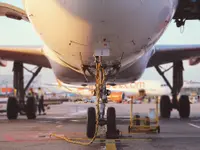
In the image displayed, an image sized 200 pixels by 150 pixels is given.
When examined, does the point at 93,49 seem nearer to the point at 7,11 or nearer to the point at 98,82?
the point at 98,82

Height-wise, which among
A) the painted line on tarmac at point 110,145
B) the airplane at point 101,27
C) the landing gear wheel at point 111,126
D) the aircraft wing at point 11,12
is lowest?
the painted line on tarmac at point 110,145

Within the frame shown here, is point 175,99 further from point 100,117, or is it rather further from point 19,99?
point 100,117

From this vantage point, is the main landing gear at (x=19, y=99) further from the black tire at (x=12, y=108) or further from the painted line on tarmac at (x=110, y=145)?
the painted line on tarmac at (x=110, y=145)

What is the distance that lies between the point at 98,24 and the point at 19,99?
1001cm

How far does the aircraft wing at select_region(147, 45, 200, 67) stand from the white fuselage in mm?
6361

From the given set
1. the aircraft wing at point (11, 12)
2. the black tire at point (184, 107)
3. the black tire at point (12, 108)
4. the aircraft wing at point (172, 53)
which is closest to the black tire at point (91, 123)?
the aircraft wing at point (11, 12)

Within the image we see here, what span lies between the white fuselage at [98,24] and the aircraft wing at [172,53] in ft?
20.9

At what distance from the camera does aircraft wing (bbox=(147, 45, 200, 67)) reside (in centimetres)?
1352

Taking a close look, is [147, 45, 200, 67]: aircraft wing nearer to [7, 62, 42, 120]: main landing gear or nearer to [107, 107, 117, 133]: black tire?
[7, 62, 42, 120]: main landing gear

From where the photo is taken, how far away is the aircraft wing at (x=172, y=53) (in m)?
13.5

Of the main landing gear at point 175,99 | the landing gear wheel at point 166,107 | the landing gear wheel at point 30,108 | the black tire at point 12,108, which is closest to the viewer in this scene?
the black tire at point 12,108

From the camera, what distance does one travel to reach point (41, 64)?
47.9ft

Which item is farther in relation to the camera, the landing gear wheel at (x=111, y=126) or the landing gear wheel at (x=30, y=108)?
the landing gear wheel at (x=30, y=108)

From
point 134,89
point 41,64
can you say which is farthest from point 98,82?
point 134,89
